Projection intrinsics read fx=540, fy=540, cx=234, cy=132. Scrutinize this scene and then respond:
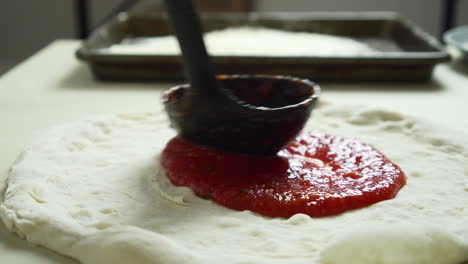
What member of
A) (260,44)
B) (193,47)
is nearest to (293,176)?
(193,47)

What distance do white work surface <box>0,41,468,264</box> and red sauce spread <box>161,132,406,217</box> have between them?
39 centimetres

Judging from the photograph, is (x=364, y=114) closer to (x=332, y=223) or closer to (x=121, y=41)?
(x=332, y=223)

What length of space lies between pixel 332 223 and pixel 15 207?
52cm

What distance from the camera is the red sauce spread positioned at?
89 cm

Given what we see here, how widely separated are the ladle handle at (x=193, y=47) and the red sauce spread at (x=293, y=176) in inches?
5.0

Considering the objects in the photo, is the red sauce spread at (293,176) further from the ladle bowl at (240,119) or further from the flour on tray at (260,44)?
the flour on tray at (260,44)

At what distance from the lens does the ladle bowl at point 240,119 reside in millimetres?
996

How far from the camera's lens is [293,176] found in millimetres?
980

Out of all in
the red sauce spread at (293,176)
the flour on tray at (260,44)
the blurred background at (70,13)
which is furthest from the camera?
the blurred background at (70,13)

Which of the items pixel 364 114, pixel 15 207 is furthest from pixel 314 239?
pixel 364 114

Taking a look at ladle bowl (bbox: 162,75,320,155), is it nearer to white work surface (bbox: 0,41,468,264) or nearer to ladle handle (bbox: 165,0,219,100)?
ladle handle (bbox: 165,0,219,100)

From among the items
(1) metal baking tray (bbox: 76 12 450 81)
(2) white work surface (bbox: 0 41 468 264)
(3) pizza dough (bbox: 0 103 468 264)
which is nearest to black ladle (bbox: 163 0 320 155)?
(3) pizza dough (bbox: 0 103 468 264)

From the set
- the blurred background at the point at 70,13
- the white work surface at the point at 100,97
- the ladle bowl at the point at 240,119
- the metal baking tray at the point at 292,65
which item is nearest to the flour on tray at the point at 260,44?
the metal baking tray at the point at 292,65

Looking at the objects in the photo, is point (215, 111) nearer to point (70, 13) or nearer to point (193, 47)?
point (193, 47)
